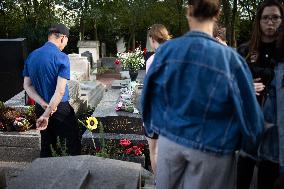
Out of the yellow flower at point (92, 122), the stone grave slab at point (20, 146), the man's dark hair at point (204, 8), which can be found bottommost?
the stone grave slab at point (20, 146)

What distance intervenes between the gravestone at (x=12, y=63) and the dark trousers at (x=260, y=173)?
712 cm

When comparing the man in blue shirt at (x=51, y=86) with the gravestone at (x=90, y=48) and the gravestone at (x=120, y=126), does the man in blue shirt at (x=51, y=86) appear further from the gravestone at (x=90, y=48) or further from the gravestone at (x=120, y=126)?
the gravestone at (x=90, y=48)

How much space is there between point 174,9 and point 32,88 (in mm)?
26180

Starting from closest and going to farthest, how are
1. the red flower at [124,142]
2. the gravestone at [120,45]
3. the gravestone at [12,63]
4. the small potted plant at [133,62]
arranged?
the red flower at [124,142] < the gravestone at [12,63] < the small potted plant at [133,62] < the gravestone at [120,45]

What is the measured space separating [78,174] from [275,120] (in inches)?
64.1

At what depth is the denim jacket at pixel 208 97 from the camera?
2.32 meters

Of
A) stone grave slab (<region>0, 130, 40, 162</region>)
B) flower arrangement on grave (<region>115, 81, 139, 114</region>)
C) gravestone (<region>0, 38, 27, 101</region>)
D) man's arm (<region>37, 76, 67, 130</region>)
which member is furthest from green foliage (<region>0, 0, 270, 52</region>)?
man's arm (<region>37, 76, 67, 130</region>)

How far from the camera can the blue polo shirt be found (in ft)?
16.4

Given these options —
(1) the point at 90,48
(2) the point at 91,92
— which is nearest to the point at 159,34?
(2) the point at 91,92

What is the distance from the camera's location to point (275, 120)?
2.95m

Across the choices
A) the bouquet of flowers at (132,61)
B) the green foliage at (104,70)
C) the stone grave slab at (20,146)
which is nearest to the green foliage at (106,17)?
the green foliage at (104,70)

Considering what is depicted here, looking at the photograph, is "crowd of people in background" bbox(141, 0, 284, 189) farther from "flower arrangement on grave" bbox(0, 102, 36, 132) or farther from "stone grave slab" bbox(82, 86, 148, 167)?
"flower arrangement on grave" bbox(0, 102, 36, 132)

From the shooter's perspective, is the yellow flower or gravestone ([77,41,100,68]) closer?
the yellow flower

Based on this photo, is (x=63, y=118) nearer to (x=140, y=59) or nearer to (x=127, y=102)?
(x=127, y=102)
